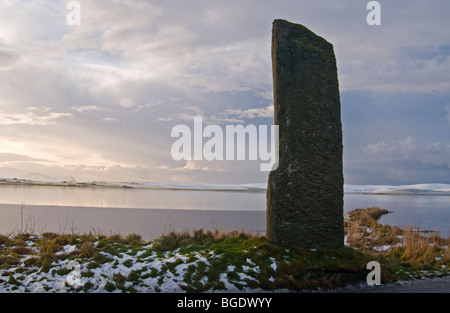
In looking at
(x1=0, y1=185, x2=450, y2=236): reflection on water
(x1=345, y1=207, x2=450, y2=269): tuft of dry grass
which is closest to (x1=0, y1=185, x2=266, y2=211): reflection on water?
(x1=0, y1=185, x2=450, y2=236): reflection on water

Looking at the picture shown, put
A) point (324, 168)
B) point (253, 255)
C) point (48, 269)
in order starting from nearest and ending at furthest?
point (48, 269) → point (253, 255) → point (324, 168)

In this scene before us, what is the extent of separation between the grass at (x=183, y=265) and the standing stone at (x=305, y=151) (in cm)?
50

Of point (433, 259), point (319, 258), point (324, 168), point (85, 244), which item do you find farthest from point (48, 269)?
point (433, 259)

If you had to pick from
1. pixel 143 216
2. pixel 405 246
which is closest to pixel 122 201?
pixel 143 216

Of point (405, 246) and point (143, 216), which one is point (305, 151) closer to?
point (405, 246)

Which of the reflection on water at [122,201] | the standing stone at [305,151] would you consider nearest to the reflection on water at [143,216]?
the reflection on water at [122,201]

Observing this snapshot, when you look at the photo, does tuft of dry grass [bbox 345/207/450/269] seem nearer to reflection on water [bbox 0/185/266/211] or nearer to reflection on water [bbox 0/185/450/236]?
reflection on water [bbox 0/185/450/236]

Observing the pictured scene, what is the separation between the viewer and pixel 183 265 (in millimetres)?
7977

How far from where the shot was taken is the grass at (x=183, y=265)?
7.29 meters

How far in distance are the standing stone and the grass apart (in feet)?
1.64

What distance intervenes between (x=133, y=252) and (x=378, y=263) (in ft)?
18.6

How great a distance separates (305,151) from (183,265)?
385 centimetres

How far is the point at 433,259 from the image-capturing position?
34.8ft
